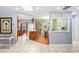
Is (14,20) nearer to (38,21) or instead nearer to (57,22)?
(57,22)

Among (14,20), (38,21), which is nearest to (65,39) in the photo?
(14,20)

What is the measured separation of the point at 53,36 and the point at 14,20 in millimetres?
3189

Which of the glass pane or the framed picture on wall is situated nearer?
the glass pane

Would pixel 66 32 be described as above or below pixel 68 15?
below

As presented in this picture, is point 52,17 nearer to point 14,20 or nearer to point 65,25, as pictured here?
point 65,25

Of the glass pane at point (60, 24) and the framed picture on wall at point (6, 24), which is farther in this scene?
the framed picture on wall at point (6, 24)

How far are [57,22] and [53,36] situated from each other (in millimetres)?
1112

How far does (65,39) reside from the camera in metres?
10.9

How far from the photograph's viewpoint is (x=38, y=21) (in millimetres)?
20844
